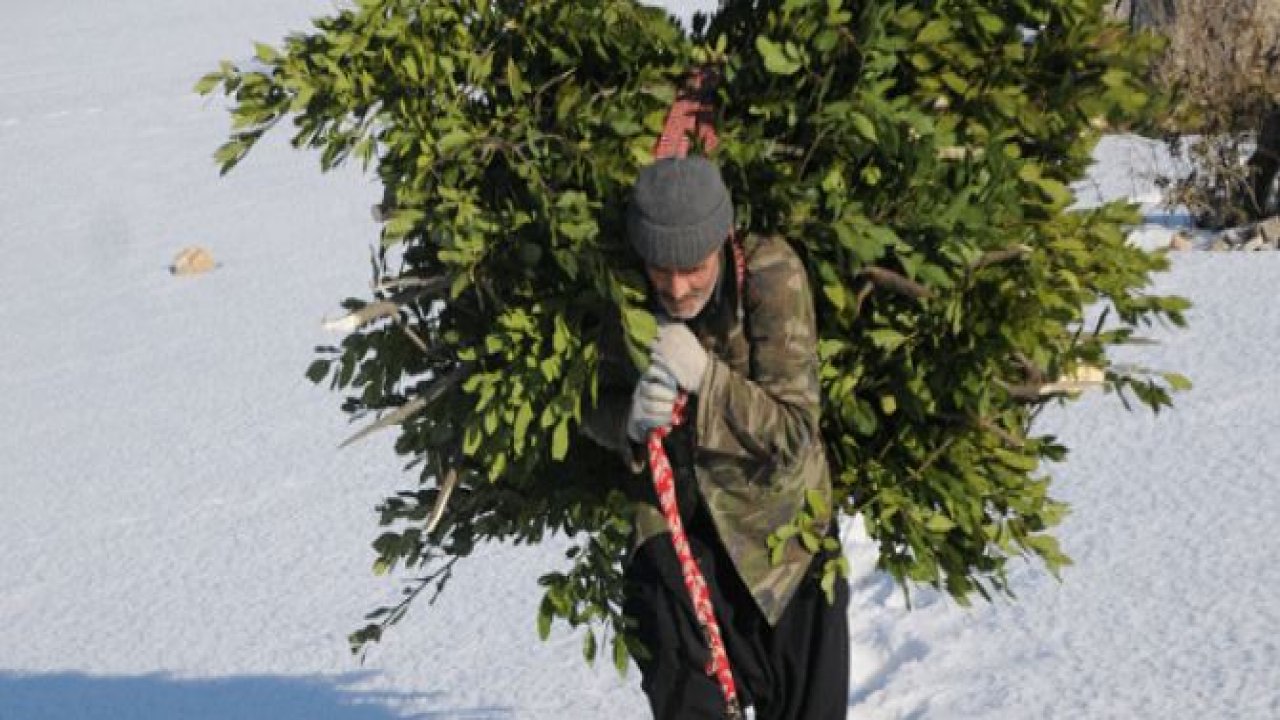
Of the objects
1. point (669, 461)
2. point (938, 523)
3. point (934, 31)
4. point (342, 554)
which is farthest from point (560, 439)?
point (342, 554)

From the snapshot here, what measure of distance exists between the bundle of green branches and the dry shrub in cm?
614

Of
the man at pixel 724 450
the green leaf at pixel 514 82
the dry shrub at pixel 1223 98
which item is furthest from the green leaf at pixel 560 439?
the dry shrub at pixel 1223 98

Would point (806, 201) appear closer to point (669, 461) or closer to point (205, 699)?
point (669, 461)

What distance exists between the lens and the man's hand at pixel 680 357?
9.02 ft

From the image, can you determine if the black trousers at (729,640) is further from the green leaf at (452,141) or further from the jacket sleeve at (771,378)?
the green leaf at (452,141)

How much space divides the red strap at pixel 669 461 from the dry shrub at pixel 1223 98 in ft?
20.8

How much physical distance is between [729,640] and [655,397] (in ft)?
2.26

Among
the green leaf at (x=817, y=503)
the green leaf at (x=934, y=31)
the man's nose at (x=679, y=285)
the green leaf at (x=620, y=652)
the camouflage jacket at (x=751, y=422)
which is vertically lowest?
the green leaf at (x=620, y=652)

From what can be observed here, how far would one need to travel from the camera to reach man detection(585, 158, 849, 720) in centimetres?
271

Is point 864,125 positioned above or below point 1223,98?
below

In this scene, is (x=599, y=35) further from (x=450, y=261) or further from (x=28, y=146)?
(x=28, y=146)

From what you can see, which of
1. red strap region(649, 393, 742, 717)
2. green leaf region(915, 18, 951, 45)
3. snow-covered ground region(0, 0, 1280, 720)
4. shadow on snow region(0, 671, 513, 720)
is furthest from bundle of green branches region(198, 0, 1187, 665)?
shadow on snow region(0, 671, 513, 720)

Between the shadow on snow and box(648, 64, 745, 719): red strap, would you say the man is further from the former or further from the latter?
the shadow on snow

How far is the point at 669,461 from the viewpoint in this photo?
3070 mm
